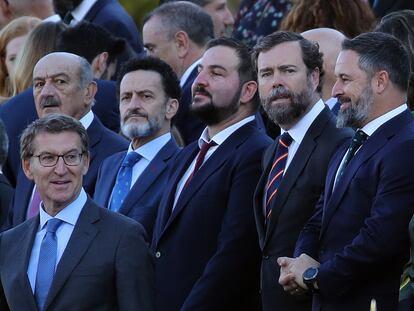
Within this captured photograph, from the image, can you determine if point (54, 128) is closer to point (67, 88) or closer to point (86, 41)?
point (67, 88)

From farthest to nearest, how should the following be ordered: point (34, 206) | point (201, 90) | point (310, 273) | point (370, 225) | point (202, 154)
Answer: point (34, 206), point (201, 90), point (202, 154), point (310, 273), point (370, 225)

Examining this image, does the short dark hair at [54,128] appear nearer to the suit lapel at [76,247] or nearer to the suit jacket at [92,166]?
the suit lapel at [76,247]

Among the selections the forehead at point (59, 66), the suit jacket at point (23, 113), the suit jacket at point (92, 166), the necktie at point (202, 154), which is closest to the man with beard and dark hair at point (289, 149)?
the necktie at point (202, 154)

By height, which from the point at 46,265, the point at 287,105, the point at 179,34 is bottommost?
the point at 46,265

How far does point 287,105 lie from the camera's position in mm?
8102

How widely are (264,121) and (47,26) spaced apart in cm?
209

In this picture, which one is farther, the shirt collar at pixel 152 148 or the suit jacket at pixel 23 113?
the suit jacket at pixel 23 113

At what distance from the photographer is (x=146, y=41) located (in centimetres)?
1111

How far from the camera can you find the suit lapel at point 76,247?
7176mm

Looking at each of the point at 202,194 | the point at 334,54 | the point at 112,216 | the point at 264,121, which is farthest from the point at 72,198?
the point at 264,121

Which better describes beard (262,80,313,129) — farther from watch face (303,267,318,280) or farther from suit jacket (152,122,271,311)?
watch face (303,267,318,280)

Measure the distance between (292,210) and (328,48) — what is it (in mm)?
1867

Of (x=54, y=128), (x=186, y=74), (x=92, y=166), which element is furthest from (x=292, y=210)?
(x=186, y=74)

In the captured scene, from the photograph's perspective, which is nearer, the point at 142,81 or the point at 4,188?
the point at 142,81
